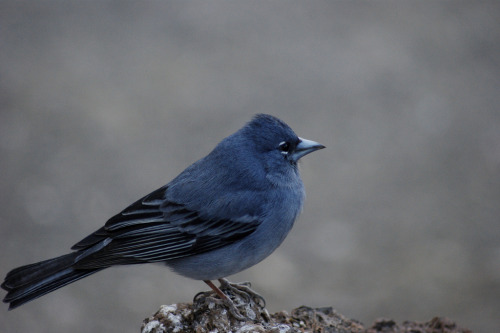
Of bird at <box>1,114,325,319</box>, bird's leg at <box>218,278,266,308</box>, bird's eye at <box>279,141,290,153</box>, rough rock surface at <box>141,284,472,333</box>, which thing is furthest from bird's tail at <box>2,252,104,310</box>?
bird's eye at <box>279,141,290,153</box>

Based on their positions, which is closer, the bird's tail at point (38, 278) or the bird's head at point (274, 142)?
the bird's tail at point (38, 278)

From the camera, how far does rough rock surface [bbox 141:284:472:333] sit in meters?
3.94

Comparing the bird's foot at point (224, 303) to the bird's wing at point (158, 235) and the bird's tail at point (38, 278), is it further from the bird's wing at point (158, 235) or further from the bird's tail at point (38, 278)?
the bird's tail at point (38, 278)

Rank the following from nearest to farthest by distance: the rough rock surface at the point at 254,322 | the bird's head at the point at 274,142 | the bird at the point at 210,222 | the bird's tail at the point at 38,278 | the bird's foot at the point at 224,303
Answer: the rough rock surface at the point at 254,322
the bird's foot at the point at 224,303
the bird's tail at the point at 38,278
the bird at the point at 210,222
the bird's head at the point at 274,142

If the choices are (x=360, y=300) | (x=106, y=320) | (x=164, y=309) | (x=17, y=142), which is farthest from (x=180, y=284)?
(x=164, y=309)

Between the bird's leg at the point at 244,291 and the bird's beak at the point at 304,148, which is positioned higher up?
the bird's beak at the point at 304,148

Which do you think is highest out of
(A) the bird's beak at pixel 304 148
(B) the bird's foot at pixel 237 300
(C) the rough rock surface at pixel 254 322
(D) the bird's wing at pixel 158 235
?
(A) the bird's beak at pixel 304 148

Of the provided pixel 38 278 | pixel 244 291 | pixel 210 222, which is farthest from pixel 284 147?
pixel 38 278

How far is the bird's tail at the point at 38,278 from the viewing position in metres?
4.39

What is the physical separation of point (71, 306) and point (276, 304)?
281 centimetres

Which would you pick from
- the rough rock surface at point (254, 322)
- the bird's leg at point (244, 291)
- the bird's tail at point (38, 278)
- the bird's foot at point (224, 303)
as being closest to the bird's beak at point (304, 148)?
A: the bird's leg at point (244, 291)

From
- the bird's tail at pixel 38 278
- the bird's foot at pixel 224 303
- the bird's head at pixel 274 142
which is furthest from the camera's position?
the bird's head at pixel 274 142

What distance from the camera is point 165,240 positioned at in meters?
4.75

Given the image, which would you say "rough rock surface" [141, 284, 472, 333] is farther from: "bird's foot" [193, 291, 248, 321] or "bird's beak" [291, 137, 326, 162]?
"bird's beak" [291, 137, 326, 162]
